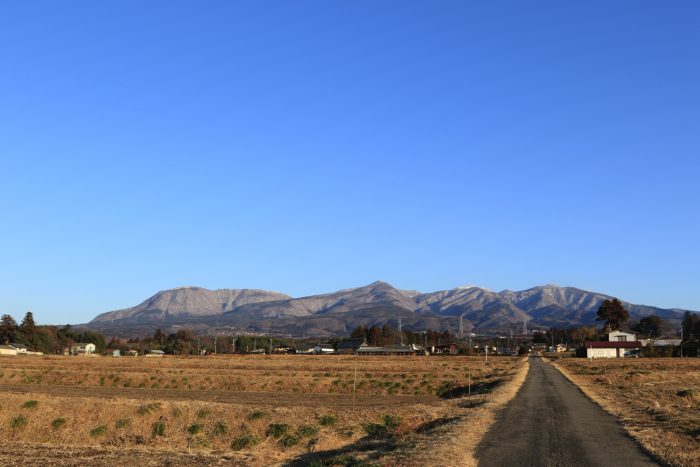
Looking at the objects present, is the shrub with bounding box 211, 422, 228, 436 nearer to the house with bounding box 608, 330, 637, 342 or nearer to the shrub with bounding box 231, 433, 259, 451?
the shrub with bounding box 231, 433, 259, 451

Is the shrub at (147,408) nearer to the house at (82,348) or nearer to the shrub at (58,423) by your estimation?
the shrub at (58,423)

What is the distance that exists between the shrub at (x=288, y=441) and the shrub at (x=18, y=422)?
12.0m

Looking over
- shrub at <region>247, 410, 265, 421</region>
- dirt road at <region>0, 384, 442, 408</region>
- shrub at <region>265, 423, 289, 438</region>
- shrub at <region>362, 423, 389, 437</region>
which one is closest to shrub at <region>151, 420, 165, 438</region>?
shrub at <region>247, 410, 265, 421</region>

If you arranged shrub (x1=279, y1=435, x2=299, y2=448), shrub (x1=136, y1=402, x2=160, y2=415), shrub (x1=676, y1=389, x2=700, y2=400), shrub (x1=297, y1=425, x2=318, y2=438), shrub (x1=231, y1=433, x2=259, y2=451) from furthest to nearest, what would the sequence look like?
shrub (x1=676, y1=389, x2=700, y2=400) < shrub (x1=136, y1=402, x2=160, y2=415) < shrub (x1=297, y1=425, x2=318, y2=438) < shrub (x1=231, y1=433, x2=259, y2=451) < shrub (x1=279, y1=435, x2=299, y2=448)

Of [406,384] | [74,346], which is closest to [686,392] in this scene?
[406,384]

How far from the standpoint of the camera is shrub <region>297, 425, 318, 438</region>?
82.8ft

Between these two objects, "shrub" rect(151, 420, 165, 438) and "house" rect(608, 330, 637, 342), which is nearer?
"shrub" rect(151, 420, 165, 438)

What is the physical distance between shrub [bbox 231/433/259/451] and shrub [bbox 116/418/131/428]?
5.76m

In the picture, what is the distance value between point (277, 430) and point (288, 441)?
5.06 feet

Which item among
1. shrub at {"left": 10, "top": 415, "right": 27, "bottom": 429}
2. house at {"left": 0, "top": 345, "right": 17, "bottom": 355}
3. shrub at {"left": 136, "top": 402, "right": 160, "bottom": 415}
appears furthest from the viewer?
house at {"left": 0, "top": 345, "right": 17, "bottom": 355}

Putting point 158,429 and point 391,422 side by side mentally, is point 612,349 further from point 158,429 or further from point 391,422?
point 158,429

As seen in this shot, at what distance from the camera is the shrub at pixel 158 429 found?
27.4 metres

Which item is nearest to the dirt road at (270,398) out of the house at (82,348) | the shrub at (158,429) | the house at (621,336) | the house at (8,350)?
the shrub at (158,429)

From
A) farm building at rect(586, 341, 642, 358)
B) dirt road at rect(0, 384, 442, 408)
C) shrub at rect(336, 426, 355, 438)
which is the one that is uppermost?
farm building at rect(586, 341, 642, 358)
